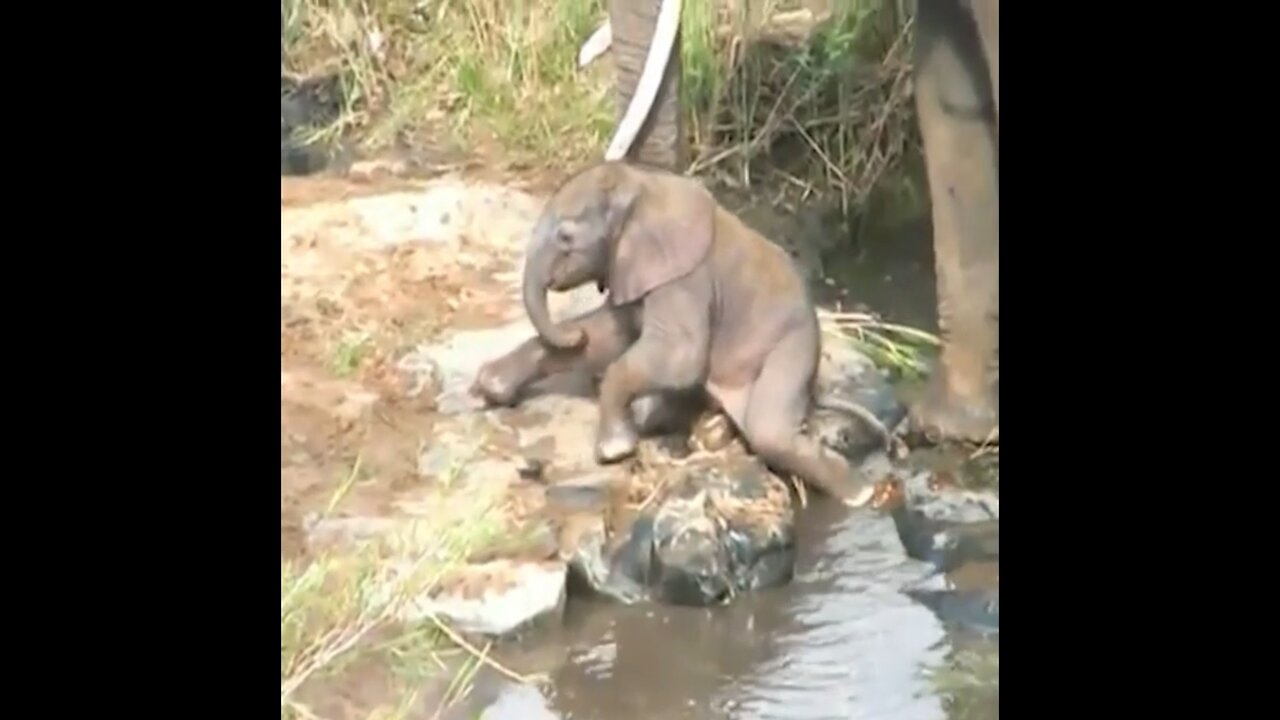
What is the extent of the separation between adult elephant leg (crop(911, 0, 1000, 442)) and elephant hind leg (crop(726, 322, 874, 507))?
9cm

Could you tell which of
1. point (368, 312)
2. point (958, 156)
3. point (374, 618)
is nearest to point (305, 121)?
point (368, 312)

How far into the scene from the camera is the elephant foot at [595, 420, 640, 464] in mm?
1723

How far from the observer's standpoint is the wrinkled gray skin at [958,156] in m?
1.75

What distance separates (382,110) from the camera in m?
1.75

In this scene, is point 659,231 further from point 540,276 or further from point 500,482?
point 500,482

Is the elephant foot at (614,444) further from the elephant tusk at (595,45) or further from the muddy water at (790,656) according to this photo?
→ the elephant tusk at (595,45)

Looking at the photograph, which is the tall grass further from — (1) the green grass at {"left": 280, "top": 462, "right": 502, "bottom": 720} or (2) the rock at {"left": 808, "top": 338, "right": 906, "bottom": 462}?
(1) the green grass at {"left": 280, "top": 462, "right": 502, "bottom": 720}

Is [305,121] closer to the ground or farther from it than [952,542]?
farther from it

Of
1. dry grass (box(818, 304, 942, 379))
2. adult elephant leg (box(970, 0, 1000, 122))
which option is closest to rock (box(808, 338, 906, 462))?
dry grass (box(818, 304, 942, 379))

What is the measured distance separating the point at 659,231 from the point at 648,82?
118 mm

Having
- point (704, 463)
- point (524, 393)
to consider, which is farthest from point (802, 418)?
point (524, 393)

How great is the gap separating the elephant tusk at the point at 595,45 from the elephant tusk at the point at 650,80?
1.3 inches

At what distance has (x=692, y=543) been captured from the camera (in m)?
1.69
